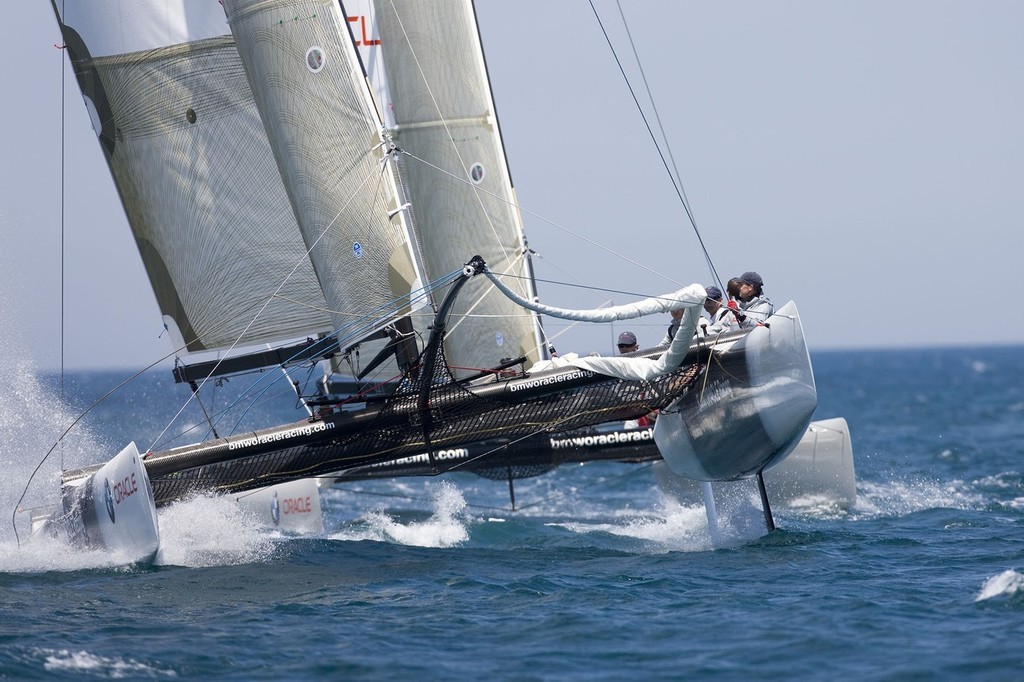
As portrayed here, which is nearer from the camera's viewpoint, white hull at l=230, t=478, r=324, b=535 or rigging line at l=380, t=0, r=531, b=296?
rigging line at l=380, t=0, r=531, b=296

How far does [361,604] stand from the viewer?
735 cm

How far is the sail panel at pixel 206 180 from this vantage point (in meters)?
11.1

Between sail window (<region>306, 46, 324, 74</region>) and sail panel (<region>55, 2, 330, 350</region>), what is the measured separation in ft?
4.34

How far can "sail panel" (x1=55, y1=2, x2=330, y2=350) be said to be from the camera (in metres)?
11.1

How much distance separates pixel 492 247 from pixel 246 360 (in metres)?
2.44

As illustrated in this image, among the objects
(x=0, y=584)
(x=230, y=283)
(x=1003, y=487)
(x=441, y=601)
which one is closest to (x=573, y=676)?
(x=441, y=601)

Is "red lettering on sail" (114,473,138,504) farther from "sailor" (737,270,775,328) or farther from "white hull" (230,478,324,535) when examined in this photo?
"sailor" (737,270,775,328)

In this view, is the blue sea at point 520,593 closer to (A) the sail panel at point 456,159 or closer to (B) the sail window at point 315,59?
(A) the sail panel at point 456,159

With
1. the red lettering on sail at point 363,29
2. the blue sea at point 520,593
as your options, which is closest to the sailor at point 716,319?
the blue sea at point 520,593

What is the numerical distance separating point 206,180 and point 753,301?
511 cm

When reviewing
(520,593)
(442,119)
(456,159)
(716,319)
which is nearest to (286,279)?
(456,159)

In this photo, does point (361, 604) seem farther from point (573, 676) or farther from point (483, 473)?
point (483, 473)

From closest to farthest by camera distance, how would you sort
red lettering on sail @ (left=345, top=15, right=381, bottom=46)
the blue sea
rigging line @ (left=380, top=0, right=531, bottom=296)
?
the blue sea
rigging line @ (left=380, top=0, right=531, bottom=296)
red lettering on sail @ (left=345, top=15, right=381, bottom=46)

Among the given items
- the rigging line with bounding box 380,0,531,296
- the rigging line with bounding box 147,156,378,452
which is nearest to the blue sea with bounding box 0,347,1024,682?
the rigging line with bounding box 147,156,378,452
